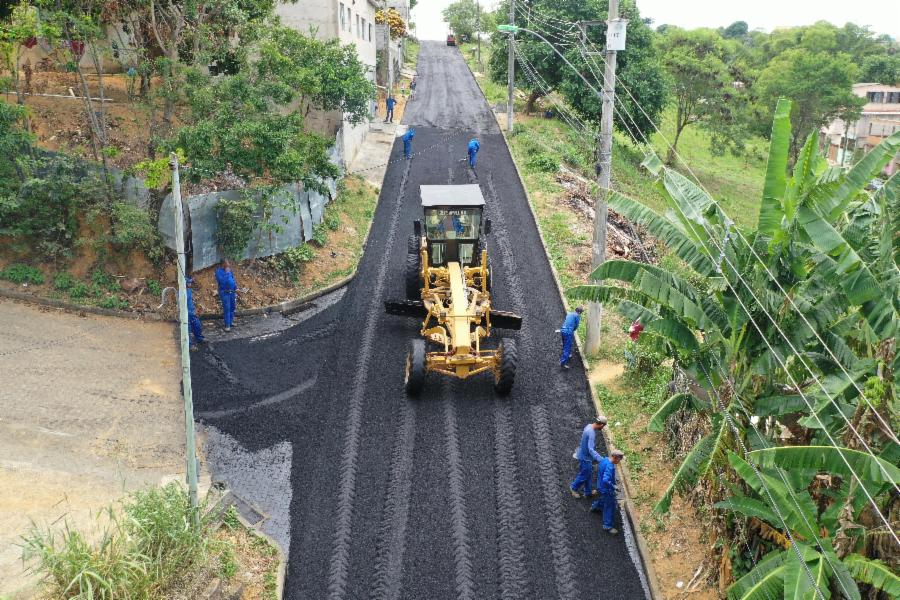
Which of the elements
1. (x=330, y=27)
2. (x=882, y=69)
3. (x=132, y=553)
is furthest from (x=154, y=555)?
(x=882, y=69)

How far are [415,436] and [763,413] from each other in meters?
6.11

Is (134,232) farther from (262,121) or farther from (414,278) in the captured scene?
(414,278)

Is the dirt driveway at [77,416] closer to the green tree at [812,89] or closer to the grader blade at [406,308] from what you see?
the grader blade at [406,308]

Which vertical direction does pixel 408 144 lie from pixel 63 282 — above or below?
above

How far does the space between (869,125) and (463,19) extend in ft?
144

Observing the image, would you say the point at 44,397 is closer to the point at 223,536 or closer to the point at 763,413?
the point at 223,536

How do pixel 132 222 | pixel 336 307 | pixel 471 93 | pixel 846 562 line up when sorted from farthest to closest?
pixel 471 93 → pixel 336 307 → pixel 132 222 → pixel 846 562

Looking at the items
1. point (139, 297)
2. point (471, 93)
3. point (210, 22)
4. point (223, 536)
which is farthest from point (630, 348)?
point (471, 93)

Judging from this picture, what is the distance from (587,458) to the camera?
11391 millimetres

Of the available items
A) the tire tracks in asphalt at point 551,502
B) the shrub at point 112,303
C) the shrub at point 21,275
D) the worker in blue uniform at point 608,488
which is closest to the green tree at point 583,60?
the tire tracks in asphalt at point 551,502

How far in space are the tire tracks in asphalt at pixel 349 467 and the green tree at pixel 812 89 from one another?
120 feet

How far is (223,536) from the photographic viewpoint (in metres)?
10.7

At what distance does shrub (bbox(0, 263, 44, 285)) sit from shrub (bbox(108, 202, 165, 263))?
187 cm

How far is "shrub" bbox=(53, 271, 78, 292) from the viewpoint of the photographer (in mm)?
17389
